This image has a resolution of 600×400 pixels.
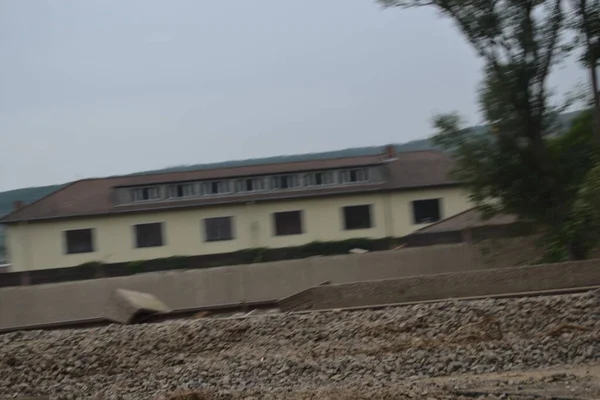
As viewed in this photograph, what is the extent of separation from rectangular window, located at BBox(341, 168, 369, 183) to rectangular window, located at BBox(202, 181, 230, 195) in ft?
21.4

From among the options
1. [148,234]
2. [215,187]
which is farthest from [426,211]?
[148,234]

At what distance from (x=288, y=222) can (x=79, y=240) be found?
10997mm

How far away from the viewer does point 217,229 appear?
1863 inches

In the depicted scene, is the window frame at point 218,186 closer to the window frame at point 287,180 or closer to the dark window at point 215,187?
the dark window at point 215,187

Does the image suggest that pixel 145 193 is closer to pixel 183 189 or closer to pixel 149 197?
pixel 149 197

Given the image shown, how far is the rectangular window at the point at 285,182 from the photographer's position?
165ft

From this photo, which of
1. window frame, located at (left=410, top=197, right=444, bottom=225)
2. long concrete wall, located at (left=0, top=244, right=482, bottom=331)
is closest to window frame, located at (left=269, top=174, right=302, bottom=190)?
window frame, located at (left=410, top=197, right=444, bottom=225)

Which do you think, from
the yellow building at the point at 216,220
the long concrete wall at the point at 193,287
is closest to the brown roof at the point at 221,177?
the yellow building at the point at 216,220

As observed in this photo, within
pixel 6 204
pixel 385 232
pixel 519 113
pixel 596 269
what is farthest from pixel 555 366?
pixel 6 204

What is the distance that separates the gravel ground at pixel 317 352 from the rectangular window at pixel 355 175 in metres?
36.1

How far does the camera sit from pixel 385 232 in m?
47.6

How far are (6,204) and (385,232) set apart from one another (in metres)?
21.5

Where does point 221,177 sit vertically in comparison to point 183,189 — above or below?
above

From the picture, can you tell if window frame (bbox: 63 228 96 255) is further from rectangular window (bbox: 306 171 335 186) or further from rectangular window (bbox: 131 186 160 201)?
rectangular window (bbox: 306 171 335 186)
